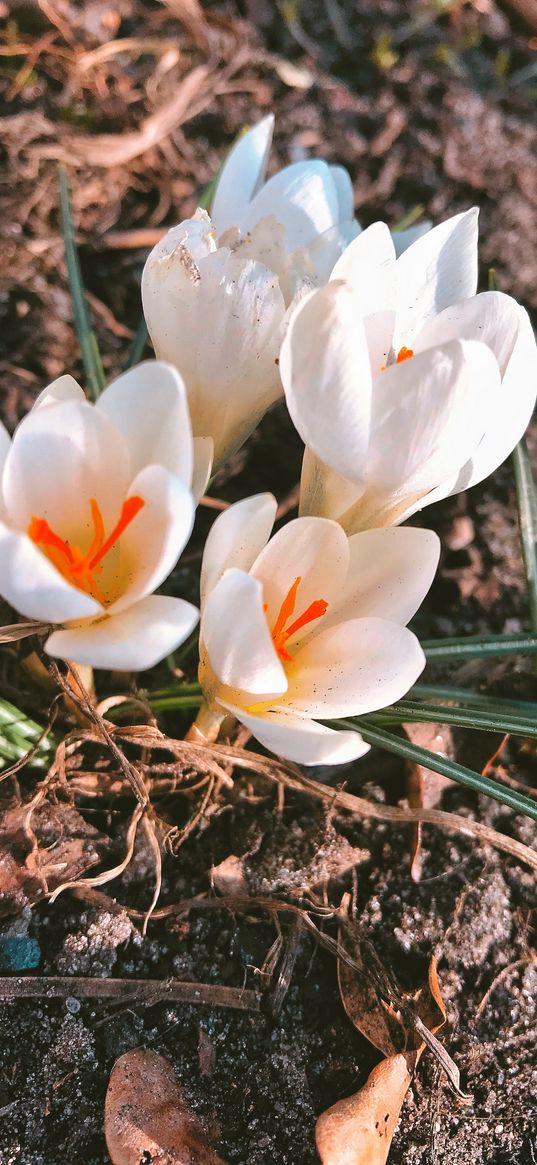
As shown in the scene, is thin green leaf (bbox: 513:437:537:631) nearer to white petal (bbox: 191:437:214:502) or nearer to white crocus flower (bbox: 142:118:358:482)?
white crocus flower (bbox: 142:118:358:482)

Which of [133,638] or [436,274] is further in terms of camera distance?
[436,274]

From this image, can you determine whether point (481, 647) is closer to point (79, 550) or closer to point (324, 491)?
point (324, 491)

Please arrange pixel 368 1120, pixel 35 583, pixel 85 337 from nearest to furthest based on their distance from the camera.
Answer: pixel 35 583 < pixel 368 1120 < pixel 85 337

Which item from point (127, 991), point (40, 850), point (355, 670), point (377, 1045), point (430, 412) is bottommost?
point (377, 1045)

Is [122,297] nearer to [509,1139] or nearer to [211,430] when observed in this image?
[211,430]

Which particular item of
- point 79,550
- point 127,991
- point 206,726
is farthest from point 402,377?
point 127,991

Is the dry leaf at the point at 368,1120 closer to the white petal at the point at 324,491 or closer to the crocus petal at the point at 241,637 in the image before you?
the crocus petal at the point at 241,637

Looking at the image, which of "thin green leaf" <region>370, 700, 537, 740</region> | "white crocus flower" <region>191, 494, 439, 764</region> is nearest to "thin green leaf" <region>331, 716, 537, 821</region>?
"thin green leaf" <region>370, 700, 537, 740</region>
